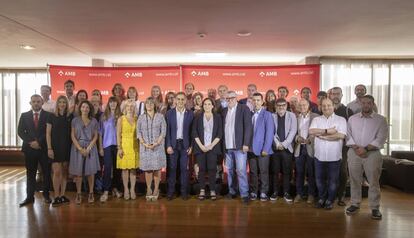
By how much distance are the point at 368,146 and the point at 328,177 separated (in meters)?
0.71

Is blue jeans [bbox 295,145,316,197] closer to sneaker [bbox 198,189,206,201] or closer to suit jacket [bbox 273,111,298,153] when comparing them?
suit jacket [bbox 273,111,298,153]

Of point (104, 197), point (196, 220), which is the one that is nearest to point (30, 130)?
point (104, 197)

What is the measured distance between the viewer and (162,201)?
5016 mm

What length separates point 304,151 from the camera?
4.86 metres

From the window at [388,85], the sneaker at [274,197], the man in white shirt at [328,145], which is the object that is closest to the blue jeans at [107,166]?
the sneaker at [274,197]

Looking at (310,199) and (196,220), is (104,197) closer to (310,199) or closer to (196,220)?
(196,220)

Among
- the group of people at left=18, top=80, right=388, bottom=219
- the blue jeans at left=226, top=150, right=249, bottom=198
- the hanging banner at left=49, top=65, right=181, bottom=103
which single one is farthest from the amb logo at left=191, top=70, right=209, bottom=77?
the blue jeans at left=226, top=150, right=249, bottom=198

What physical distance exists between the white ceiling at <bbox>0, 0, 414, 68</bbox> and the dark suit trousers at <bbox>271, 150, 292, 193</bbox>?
1940 mm

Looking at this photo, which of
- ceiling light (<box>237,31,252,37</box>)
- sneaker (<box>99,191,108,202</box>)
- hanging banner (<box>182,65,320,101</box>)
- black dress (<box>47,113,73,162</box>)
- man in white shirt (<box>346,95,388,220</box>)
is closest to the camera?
man in white shirt (<box>346,95,388,220</box>)

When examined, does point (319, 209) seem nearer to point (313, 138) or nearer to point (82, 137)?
point (313, 138)

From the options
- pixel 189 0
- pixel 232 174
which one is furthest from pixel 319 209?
pixel 189 0

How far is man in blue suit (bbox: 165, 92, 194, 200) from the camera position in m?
5.00

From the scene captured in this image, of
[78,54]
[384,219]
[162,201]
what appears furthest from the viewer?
[78,54]

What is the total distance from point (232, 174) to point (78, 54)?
189 inches
